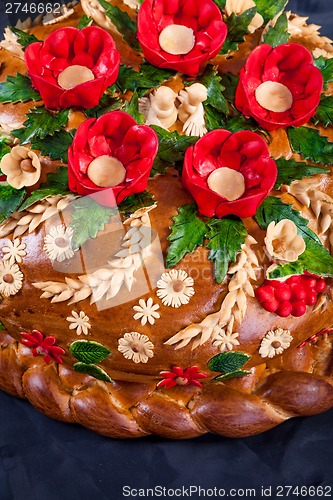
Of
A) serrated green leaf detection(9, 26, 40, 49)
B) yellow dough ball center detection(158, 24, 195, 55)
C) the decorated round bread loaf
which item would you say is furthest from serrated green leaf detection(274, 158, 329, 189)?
serrated green leaf detection(9, 26, 40, 49)

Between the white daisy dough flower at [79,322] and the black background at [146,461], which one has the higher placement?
the white daisy dough flower at [79,322]

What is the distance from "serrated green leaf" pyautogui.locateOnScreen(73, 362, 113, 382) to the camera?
2.50 meters

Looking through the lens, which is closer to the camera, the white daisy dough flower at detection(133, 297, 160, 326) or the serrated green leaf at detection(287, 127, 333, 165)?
the white daisy dough flower at detection(133, 297, 160, 326)

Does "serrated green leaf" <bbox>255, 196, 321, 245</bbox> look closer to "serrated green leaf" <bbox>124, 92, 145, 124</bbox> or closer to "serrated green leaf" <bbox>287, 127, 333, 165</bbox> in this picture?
"serrated green leaf" <bbox>287, 127, 333, 165</bbox>

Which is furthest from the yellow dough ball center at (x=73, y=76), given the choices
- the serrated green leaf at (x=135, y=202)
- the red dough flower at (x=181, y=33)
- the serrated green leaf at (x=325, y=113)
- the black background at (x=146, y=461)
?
the black background at (x=146, y=461)

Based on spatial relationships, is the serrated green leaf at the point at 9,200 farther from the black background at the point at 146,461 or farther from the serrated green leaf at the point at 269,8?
the serrated green leaf at the point at 269,8

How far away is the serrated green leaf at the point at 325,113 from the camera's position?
256cm

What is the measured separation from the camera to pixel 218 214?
2293mm

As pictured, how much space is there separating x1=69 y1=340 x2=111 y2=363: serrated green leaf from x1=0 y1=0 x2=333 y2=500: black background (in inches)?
16.7

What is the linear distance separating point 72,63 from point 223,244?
0.82 metres

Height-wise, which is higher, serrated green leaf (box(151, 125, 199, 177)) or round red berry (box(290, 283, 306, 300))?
serrated green leaf (box(151, 125, 199, 177))

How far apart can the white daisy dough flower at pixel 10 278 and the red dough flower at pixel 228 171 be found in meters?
0.59

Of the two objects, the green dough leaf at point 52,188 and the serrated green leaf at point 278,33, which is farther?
the serrated green leaf at point 278,33

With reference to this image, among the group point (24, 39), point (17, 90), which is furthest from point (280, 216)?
point (24, 39)
